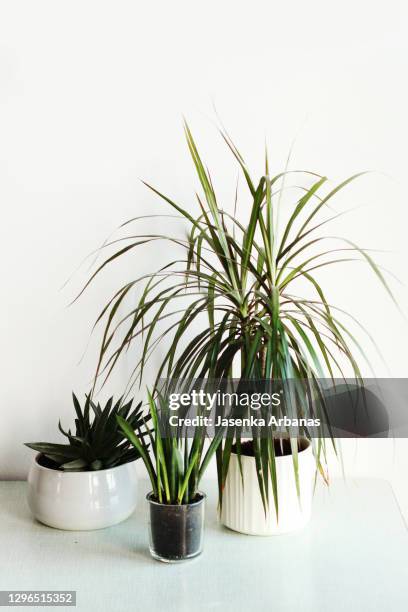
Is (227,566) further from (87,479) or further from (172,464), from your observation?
(87,479)

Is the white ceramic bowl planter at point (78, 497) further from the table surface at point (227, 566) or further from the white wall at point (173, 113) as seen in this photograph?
the white wall at point (173, 113)

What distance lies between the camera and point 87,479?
124 centimetres

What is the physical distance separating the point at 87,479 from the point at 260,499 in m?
0.31

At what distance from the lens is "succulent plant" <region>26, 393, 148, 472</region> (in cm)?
127

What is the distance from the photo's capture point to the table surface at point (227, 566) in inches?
40.7

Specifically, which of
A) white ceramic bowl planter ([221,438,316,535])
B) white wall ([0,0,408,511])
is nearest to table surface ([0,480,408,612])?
white ceramic bowl planter ([221,438,316,535])

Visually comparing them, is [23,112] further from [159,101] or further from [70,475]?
[70,475]

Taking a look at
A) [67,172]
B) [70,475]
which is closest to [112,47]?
[67,172]

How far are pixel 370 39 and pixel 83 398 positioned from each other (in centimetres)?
96

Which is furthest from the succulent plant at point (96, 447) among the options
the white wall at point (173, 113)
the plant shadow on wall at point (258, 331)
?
the white wall at point (173, 113)

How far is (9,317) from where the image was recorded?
4.88 feet

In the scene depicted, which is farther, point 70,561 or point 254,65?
point 254,65

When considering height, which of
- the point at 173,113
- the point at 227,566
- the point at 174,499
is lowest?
the point at 227,566

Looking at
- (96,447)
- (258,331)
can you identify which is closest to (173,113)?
(258,331)
